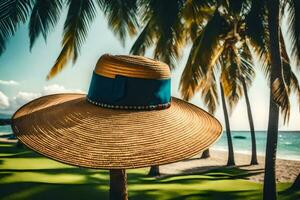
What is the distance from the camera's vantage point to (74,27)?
719cm

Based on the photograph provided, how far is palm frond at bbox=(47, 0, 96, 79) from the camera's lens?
23.2ft

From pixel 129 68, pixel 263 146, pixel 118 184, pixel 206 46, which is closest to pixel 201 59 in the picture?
pixel 206 46

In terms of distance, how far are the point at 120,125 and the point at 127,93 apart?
20 cm

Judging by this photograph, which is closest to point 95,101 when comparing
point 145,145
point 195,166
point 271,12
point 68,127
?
point 68,127

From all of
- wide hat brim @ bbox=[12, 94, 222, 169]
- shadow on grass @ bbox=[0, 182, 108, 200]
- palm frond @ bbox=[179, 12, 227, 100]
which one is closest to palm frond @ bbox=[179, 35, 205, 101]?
palm frond @ bbox=[179, 12, 227, 100]

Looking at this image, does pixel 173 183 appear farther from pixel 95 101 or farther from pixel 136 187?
pixel 95 101

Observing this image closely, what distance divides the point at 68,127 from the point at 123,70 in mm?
429

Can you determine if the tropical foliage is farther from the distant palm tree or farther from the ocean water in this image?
the ocean water

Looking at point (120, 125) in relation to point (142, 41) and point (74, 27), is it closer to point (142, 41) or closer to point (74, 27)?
point (74, 27)

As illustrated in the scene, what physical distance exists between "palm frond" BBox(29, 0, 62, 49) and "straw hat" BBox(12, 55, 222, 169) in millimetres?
5093

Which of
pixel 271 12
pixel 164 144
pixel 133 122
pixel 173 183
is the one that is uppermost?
pixel 271 12

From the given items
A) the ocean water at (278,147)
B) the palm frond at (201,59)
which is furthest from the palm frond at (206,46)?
the ocean water at (278,147)

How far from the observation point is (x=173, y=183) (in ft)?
28.0

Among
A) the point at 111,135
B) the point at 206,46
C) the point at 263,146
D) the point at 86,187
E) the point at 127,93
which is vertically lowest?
the point at 263,146
